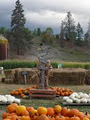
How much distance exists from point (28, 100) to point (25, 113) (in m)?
6.78

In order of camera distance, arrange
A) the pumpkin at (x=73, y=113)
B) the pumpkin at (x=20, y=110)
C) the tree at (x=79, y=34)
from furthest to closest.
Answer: the tree at (x=79, y=34)
the pumpkin at (x=20, y=110)
the pumpkin at (x=73, y=113)

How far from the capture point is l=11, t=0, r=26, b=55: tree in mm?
72938

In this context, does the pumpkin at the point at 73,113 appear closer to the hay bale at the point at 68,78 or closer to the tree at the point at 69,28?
the hay bale at the point at 68,78

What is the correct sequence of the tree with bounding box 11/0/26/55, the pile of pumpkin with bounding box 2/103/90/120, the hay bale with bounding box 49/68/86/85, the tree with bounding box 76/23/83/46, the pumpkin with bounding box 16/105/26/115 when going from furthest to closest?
the tree with bounding box 76/23/83/46 < the tree with bounding box 11/0/26/55 < the hay bale with bounding box 49/68/86/85 < the pumpkin with bounding box 16/105/26/115 < the pile of pumpkin with bounding box 2/103/90/120

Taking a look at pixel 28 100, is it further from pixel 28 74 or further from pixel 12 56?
pixel 12 56

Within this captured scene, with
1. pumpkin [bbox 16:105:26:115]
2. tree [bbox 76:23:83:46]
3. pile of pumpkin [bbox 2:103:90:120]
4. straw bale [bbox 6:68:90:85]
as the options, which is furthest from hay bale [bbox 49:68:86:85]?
tree [bbox 76:23:83:46]

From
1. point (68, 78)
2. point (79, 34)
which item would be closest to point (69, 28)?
point (79, 34)

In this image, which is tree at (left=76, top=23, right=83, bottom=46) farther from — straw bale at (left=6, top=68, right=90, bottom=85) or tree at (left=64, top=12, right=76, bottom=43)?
straw bale at (left=6, top=68, right=90, bottom=85)

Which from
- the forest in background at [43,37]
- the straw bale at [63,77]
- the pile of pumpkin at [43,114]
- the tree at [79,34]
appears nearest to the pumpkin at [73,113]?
the pile of pumpkin at [43,114]

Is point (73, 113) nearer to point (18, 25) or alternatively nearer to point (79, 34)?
point (18, 25)

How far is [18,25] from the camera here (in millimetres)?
73750

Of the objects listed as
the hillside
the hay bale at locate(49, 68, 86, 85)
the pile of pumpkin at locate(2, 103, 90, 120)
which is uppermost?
the pile of pumpkin at locate(2, 103, 90, 120)

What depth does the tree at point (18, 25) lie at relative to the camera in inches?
2872

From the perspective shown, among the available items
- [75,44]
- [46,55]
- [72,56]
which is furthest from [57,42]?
[46,55]
